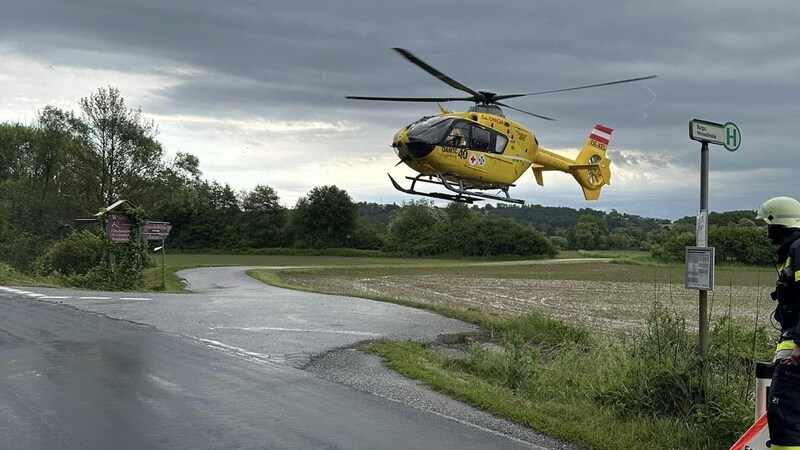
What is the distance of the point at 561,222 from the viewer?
10662cm

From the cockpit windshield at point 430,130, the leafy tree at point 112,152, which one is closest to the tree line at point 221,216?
the leafy tree at point 112,152

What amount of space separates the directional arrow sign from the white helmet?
219 centimetres

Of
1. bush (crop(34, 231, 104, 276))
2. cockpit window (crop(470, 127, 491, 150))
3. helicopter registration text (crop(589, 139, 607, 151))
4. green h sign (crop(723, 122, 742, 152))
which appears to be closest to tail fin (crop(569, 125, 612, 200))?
helicopter registration text (crop(589, 139, 607, 151))

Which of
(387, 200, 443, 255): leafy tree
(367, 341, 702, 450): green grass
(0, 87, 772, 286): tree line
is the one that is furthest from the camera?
(387, 200, 443, 255): leafy tree

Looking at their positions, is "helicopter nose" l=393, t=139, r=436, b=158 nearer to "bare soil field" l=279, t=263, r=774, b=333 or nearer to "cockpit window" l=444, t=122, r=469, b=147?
"cockpit window" l=444, t=122, r=469, b=147

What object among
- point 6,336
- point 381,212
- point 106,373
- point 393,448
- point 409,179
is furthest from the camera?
point 381,212

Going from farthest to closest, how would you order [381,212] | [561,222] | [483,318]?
[381,212]
[561,222]
[483,318]

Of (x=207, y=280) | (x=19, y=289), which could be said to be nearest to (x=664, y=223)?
(x=207, y=280)

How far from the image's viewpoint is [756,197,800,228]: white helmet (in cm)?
493

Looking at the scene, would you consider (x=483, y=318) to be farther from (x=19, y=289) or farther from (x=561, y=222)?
(x=561, y=222)

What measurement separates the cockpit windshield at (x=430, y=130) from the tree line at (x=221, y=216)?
62.8ft

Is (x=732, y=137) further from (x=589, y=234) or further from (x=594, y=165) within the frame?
(x=589, y=234)

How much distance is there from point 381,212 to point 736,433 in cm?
12991

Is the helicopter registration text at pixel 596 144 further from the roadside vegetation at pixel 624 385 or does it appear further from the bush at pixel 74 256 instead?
the bush at pixel 74 256
